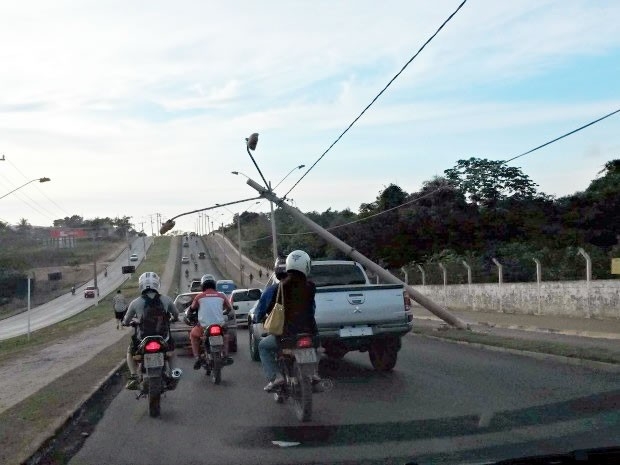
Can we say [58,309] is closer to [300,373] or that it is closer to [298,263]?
[298,263]

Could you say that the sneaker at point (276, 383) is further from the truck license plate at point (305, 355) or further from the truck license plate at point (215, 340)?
the truck license plate at point (215, 340)

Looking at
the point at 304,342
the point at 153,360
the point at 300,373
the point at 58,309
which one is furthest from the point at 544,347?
the point at 58,309

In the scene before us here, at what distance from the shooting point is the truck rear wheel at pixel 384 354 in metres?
13.7

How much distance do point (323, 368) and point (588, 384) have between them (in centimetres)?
492

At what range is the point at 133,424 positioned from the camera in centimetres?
977

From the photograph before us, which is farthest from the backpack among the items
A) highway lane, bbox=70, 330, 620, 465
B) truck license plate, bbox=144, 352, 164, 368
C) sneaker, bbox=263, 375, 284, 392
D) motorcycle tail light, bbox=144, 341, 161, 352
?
sneaker, bbox=263, 375, 284, 392

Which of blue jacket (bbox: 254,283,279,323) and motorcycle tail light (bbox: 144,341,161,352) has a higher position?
blue jacket (bbox: 254,283,279,323)

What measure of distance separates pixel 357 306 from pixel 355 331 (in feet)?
1.25

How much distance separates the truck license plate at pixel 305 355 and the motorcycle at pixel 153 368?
1780 millimetres

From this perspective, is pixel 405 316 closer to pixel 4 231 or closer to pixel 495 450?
Result: pixel 495 450

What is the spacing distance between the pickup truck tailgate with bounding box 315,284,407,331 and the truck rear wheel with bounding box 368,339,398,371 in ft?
Result: 2.12

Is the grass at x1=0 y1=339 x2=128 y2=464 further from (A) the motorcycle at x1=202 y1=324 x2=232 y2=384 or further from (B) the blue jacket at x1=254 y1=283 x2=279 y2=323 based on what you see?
(B) the blue jacket at x1=254 y1=283 x2=279 y2=323

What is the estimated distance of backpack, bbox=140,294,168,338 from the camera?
10.6 meters

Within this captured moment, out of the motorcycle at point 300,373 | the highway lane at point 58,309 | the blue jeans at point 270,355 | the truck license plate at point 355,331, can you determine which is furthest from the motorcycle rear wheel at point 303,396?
the highway lane at point 58,309
